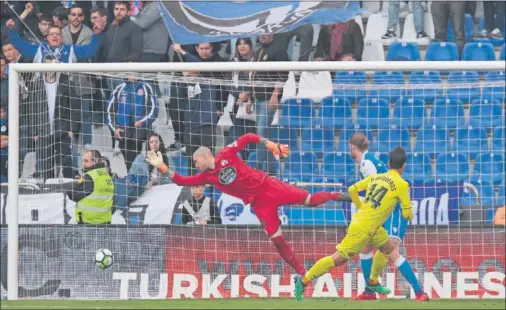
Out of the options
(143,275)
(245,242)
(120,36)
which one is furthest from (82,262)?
(120,36)

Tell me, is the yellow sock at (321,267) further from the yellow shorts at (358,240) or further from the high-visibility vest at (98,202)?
the high-visibility vest at (98,202)

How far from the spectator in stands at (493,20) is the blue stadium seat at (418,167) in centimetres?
279

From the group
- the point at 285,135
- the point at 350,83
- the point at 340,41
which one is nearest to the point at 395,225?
the point at 285,135

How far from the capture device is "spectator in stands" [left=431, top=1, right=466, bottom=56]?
56.4 ft

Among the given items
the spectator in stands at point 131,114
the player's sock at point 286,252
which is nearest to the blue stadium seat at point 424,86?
the player's sock at point 286,252

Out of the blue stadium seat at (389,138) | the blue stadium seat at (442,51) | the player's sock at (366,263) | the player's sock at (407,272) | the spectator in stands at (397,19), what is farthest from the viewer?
the spectator in stands at (397,19)

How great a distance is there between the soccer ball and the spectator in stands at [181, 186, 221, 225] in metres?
Answer: 0.93

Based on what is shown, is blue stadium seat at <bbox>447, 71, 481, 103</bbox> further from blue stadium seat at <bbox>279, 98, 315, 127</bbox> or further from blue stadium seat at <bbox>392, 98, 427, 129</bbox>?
blue stadium seat at <bbox>279, 98, 315, 127</bbox>

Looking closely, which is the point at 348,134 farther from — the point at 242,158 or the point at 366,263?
the point at 366,263

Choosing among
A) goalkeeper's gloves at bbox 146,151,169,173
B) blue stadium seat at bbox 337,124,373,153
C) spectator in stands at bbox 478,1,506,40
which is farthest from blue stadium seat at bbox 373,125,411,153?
goalkeeper's gloves at bbox 146,151,169,173

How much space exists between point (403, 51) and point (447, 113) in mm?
1674

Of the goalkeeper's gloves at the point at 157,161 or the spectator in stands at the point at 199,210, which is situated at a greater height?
the goalkeeper's gloves at the point at 157,161

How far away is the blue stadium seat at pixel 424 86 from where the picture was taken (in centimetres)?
1544

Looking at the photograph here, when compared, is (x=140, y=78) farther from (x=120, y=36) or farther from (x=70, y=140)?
(x=120, y=36)
